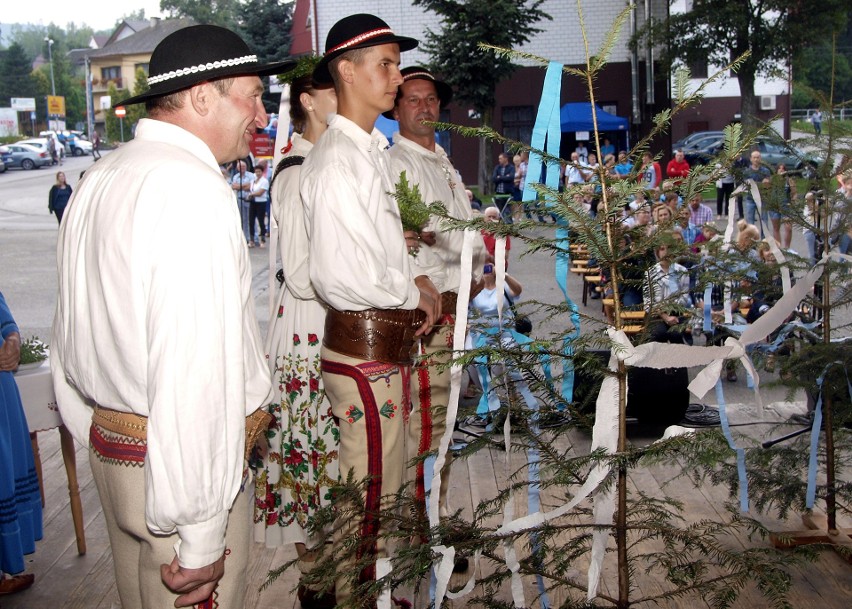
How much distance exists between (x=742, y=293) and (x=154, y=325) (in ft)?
9.86

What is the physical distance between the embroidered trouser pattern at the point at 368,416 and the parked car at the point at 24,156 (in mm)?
46908

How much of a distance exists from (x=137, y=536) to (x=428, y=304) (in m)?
1.56

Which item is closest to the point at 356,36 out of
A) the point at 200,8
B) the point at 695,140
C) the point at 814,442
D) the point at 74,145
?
the point at 814,442

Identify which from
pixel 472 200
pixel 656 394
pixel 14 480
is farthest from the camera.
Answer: pixel 472 200

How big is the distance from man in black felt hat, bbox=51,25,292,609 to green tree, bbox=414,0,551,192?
86.1 feet

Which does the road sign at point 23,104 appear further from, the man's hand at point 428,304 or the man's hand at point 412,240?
the man's hand at point 428,304

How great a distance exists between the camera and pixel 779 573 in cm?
212

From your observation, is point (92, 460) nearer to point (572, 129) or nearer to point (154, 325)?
point (154, 325)

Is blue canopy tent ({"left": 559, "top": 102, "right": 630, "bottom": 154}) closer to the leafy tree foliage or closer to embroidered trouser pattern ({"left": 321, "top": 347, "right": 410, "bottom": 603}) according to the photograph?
the leafy tree foliage

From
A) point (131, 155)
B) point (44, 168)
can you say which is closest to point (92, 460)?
point (131, 155)

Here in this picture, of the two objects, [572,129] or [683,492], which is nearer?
[683,492]

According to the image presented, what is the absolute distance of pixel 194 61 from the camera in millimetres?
2312

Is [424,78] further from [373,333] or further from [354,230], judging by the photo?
[373,333]

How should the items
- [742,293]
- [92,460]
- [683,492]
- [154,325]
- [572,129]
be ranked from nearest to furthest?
[154,325], [92,460], [742,293], [683,492], [572,129]
